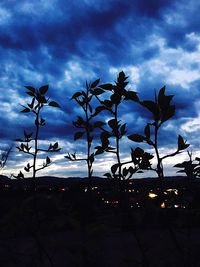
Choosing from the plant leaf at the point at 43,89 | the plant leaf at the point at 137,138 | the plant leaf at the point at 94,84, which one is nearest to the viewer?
the plant leaf at the point at 137,138

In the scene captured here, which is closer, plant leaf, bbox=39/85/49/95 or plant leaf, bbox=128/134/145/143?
plant leaf, bbox=128/134/145/143

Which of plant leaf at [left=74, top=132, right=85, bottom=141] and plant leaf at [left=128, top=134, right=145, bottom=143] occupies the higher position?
plant leaf at [left=74, top=132, right=85, bottom=141]

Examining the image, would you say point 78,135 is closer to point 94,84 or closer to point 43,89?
point 94,84

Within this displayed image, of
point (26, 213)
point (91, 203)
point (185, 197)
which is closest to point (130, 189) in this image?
point (91, 203)

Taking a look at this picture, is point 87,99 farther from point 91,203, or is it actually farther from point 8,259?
point 8,259

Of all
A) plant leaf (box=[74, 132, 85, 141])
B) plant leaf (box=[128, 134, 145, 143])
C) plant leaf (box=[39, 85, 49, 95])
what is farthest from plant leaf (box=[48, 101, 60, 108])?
plant leaf (box=[128, 134, 145, 143])

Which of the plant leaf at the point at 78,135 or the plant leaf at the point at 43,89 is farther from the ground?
the plant leaf at the point at 43,89

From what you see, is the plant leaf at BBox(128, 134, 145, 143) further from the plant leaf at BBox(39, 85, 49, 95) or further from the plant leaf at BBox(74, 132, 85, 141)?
the plant leaf at BBox(39, 85, 49, 95)

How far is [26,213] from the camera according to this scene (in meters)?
2.39

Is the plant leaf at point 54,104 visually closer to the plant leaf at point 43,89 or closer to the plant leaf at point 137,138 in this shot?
the plant leaf at point 43,89

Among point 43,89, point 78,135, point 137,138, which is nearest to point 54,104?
point 43,89

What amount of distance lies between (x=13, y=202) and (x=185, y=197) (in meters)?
1.39

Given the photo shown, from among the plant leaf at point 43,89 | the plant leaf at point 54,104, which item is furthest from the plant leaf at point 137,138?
the plant leaf at point 43,89

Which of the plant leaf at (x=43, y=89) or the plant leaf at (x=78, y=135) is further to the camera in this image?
the plant leaf at (x=43, y=89)
